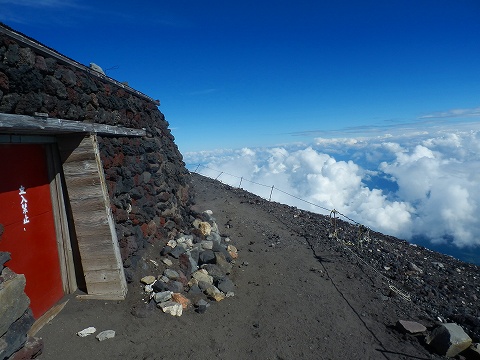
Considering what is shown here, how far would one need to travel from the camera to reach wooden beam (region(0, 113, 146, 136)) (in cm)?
389

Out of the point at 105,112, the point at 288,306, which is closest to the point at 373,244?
the point at 288,306

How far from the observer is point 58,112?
507cm

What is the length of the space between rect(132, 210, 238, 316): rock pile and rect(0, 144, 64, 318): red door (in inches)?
71.7

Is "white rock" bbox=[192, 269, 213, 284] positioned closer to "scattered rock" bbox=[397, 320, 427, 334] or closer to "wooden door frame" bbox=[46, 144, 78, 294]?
"wooden door frame" bbox=[46, 144, 78, 294]

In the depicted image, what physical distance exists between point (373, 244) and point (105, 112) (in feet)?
39.9

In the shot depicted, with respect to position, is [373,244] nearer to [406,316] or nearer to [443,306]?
[443,306]

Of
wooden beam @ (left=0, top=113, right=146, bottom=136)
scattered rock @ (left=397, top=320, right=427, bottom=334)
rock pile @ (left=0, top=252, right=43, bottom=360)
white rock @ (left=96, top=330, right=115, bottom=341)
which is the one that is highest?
wooden beam @ (left=0, top=113, right=146, bottom=136)

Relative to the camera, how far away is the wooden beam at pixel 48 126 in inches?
153

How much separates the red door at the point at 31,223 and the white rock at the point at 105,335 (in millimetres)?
1298

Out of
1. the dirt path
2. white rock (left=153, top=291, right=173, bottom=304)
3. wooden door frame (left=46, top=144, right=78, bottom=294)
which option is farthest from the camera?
white rock (left=153, top=291, right=173, bottom=304)

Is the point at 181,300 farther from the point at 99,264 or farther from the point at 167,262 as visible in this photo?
the point at 99,264

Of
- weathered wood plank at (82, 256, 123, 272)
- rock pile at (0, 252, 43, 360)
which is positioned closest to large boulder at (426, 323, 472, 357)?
weathered wood plank at (82, 256, 123, 272)

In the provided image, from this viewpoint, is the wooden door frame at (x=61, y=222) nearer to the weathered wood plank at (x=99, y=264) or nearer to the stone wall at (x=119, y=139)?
the weathered wood plank at (x=99, y=264)

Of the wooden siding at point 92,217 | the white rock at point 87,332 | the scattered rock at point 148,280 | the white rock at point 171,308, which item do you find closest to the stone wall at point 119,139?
the scattered rock at point 148,280
